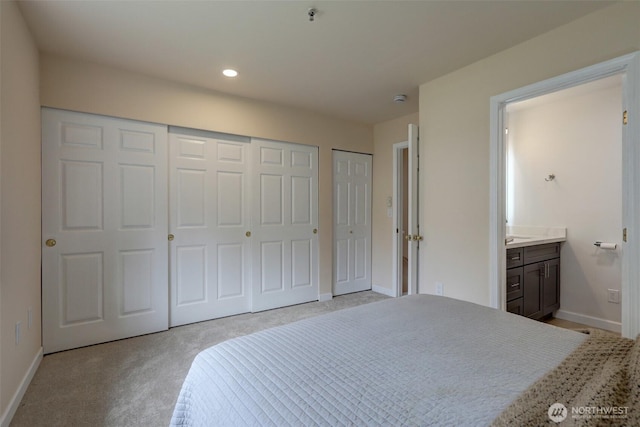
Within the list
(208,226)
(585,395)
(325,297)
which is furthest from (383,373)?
(325,297)

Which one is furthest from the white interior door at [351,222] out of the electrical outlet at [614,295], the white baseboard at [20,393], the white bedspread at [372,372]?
the white baseboard at [20,393]

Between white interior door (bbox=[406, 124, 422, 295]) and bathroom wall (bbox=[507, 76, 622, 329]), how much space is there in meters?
1.60

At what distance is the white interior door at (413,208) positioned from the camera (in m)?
2.99

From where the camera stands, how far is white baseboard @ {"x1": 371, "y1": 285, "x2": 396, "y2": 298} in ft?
13.6

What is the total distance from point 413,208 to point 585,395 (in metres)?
2.31

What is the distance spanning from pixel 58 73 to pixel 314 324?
9.65 ft

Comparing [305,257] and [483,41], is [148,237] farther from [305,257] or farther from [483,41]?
[483,41]

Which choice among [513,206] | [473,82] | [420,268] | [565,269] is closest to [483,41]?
[473,82]

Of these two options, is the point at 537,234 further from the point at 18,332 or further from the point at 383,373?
the point at 18,332

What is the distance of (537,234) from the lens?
3.57 meters

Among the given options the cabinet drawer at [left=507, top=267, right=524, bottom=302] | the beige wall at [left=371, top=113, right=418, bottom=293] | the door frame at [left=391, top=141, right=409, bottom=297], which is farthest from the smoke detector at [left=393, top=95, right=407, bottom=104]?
→ the cabinet drawer at [left=507, top=267, right=524, bottom=302]

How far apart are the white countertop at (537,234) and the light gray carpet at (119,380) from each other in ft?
9.24

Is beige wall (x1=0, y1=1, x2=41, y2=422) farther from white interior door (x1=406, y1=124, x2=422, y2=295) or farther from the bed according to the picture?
white interior door (x1=406, y1=124, x2=422, y2=295)

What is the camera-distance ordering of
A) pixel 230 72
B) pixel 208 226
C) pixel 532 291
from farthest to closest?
pixel 208 226, pixel 532 291, pixel 230 72
